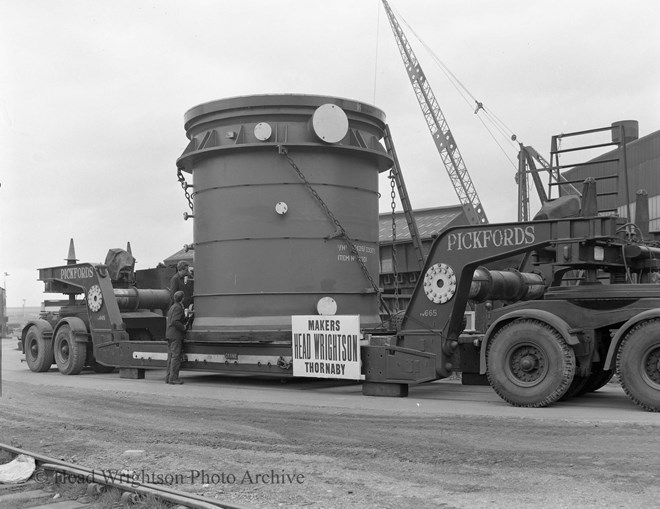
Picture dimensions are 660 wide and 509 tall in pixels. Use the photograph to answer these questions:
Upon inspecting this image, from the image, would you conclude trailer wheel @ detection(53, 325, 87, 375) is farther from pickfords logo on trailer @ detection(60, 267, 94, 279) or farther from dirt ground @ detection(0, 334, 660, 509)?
dirt ground @ detection(0, 334, 660, 509)

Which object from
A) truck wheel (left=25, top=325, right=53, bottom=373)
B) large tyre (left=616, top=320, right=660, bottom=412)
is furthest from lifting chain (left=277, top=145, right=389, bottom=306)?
truck wheel (left=25, top=325, right=53, bottom=373)

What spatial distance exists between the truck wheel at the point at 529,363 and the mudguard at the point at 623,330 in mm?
422

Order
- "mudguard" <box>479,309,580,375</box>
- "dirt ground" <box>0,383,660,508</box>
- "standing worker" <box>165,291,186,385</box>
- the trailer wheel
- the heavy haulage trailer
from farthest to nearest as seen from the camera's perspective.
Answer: the trailer wheel
"standing worker" <box>165,291,186,385</box>
the heavy haulage trailer
"mudguard" <box>479,309,580,375</box>
"dirt ground" <box>0,383,660,508</box>

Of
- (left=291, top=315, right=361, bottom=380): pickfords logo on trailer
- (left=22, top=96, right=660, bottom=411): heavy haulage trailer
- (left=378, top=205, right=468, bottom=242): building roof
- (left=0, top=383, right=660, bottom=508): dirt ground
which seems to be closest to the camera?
(left=0, top=383, right=660, bottom=508): dirt ground

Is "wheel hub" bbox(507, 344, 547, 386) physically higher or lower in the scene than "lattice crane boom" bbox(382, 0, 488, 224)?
lower

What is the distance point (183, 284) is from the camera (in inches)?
556

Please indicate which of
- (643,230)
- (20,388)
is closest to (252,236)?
(20,388)

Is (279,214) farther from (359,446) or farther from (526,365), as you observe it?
(359,446)

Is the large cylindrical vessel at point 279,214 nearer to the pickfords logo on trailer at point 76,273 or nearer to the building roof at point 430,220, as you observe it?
the pickfords logo on trailer at point 76,273

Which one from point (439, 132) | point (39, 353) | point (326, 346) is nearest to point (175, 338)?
point (326, 346)

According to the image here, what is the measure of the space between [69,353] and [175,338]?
3993mm

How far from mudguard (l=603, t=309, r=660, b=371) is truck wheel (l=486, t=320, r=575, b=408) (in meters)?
0.42

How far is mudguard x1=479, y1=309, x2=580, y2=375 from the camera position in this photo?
30.3 feet

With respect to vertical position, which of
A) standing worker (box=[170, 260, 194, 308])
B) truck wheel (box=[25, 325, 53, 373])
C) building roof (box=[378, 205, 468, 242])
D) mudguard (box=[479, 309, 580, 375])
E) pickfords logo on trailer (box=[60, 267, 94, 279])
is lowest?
truck wheel (box=[25, 325, 53, 373])
